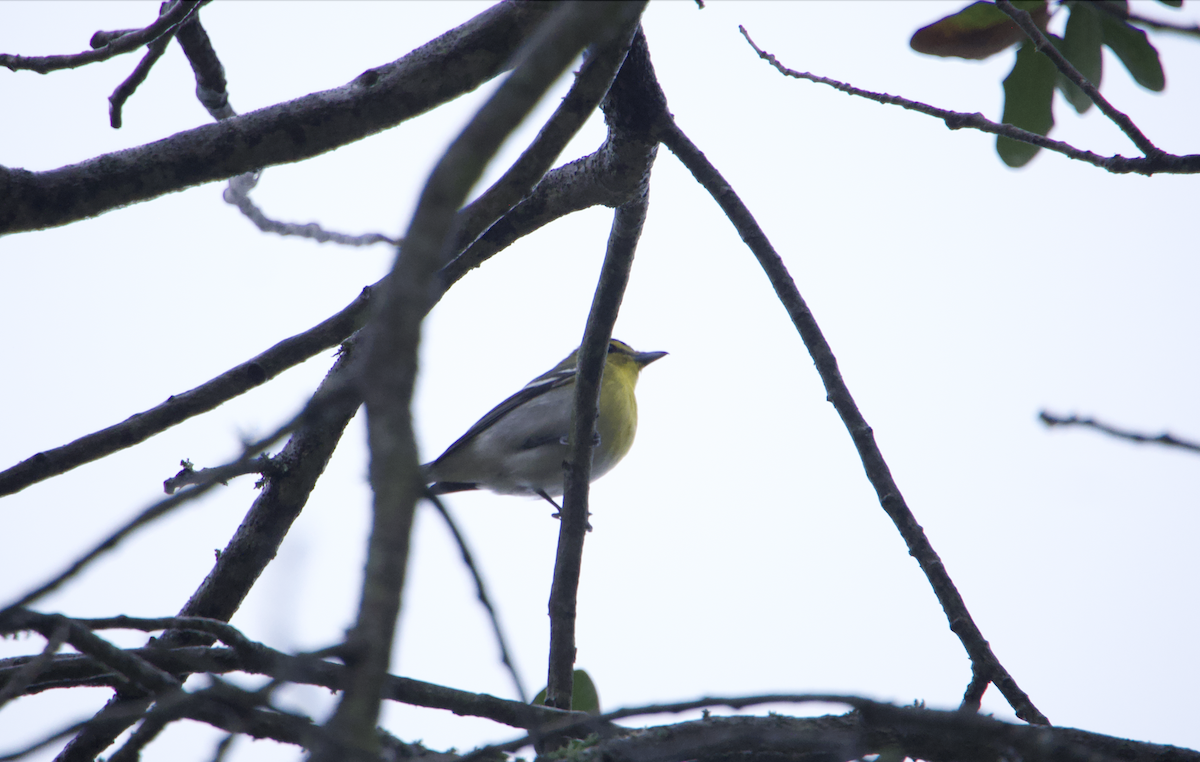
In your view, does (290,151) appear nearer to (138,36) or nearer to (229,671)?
(138,36)

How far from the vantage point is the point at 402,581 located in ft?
2.78

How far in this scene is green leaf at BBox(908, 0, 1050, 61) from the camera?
9.34 feet

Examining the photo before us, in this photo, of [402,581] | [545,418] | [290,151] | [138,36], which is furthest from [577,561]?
[545,418]

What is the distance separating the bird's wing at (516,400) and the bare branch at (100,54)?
5255 millimetres

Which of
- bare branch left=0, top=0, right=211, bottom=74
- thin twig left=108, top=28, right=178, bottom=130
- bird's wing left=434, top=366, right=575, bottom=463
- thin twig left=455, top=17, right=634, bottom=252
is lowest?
thin twig left=455, top=17, right=634, bottom=252

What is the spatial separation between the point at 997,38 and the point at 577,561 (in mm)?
2560

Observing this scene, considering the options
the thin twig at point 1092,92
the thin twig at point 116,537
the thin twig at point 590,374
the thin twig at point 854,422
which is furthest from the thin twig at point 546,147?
the thin twig at point 116,537

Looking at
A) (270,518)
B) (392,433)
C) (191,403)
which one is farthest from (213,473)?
(270,518)

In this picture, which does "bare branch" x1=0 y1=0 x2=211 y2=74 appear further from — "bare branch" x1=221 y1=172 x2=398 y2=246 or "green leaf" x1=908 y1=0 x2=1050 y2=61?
"green leaf" x1=908 y1=0 x2=1050 y2=61

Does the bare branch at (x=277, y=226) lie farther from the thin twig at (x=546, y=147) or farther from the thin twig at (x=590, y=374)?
the thin twig at (x=546, y=147)

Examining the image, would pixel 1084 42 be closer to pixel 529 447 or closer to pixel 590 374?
pixel 590 374

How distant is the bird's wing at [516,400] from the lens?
7.73m

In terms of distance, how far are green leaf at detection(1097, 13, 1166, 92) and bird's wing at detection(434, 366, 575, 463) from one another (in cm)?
579

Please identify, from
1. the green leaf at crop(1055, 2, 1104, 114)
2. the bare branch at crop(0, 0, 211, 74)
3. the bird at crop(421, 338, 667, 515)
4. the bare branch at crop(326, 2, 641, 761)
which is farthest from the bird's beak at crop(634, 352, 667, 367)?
the bare branch at crop(326, 2, 641, 761)
